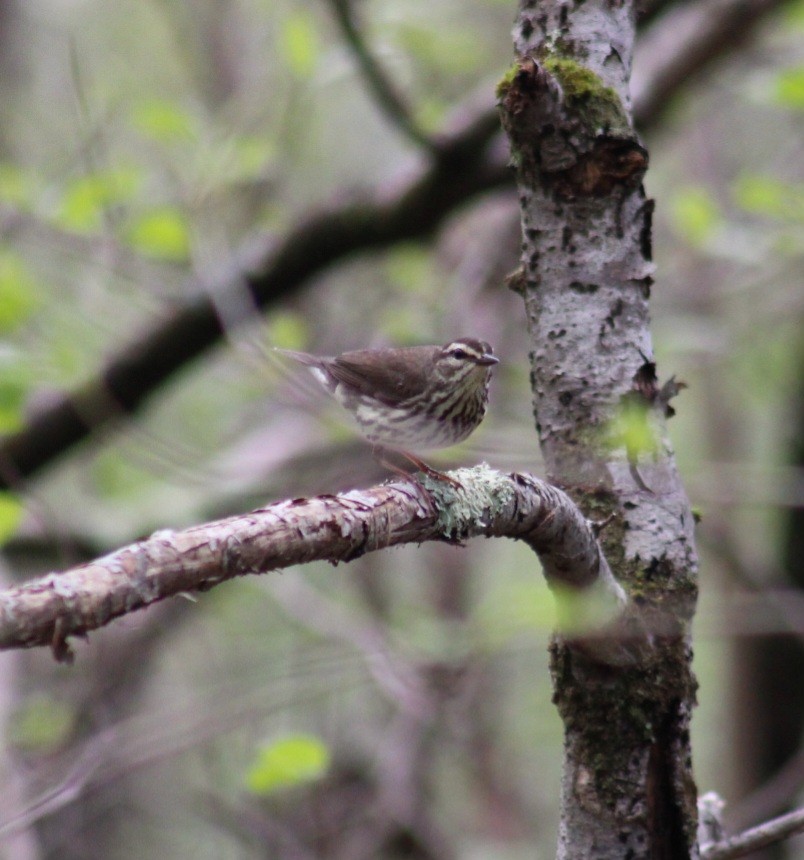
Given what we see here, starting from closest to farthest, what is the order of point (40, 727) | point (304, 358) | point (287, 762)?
1. point (287, 762)
2. point (304, 358)
3. point (40, 727)

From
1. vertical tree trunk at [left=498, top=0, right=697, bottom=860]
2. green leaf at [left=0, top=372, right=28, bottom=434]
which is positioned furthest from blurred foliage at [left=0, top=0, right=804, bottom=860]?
vertical tree trunk at [left=498, top=0, right=697, bottom=860]

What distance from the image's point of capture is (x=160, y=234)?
5469 millimetres

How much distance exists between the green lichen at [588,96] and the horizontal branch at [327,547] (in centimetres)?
79

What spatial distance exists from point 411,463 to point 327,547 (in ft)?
5.70

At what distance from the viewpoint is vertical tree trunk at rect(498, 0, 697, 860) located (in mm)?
2178

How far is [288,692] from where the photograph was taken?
5.50 meters

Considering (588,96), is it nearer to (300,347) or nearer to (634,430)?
(634,430)

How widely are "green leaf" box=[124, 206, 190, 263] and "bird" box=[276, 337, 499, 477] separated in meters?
1.88

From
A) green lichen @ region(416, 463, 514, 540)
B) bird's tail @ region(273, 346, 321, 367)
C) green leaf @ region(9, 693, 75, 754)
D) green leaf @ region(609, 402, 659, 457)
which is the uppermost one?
bird's tail @ region(273, 346, 321, 367)

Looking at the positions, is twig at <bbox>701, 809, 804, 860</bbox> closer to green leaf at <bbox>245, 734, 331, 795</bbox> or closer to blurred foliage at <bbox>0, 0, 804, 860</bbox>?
blurred foliage at <bbox>0, 0, 804, 860</bbox>

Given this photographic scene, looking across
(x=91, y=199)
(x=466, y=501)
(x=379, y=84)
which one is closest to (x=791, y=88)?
(x=379, y=84)

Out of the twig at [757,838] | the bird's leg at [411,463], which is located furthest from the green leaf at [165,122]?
the twig at [757,838]

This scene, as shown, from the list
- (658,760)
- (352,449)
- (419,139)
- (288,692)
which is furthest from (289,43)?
(658,760)

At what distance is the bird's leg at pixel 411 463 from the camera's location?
7.14 feet
